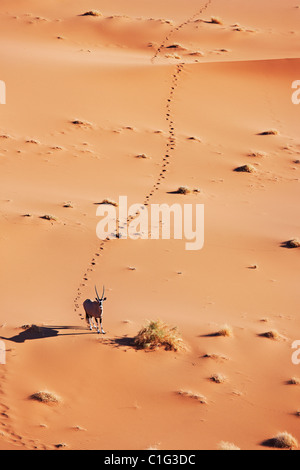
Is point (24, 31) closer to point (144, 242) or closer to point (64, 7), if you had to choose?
point (64, 7)

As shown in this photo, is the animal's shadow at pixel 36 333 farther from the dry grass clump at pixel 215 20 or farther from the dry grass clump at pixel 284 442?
the dry grass clump at pixel 215 20

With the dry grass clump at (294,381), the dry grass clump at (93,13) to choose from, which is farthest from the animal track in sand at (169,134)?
the dry grass clump at (294,381)

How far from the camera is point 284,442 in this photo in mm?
12766

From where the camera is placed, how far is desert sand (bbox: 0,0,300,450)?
13820 mm

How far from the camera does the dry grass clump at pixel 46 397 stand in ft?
44.3

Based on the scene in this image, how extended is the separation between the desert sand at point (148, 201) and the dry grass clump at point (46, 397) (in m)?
0.10

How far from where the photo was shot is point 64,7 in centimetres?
4238

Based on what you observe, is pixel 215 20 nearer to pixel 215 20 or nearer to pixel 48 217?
pixel 215 20

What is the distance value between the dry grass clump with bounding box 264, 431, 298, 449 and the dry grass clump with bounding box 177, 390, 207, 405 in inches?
61.1

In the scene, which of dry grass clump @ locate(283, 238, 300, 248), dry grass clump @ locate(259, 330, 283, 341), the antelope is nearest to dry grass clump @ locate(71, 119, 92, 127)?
dry grass clump @ locate(283, 238, 300, 248)

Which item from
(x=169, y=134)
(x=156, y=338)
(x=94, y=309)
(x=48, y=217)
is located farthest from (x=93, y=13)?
(x=156, y=338)

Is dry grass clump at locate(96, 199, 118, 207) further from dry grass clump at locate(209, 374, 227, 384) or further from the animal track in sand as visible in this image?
dry grass clump at locate(209, 374, 227, 384)

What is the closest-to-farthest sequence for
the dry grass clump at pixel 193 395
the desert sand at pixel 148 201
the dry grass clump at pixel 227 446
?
1. the dry grass clump at pixel 227 446
2. the desert sand at pixel 148 201
3. the dry grass clump at pixel 193 395

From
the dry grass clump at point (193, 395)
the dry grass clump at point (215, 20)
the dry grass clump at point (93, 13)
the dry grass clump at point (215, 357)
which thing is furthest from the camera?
the dry grass clump at point (215, 20)
